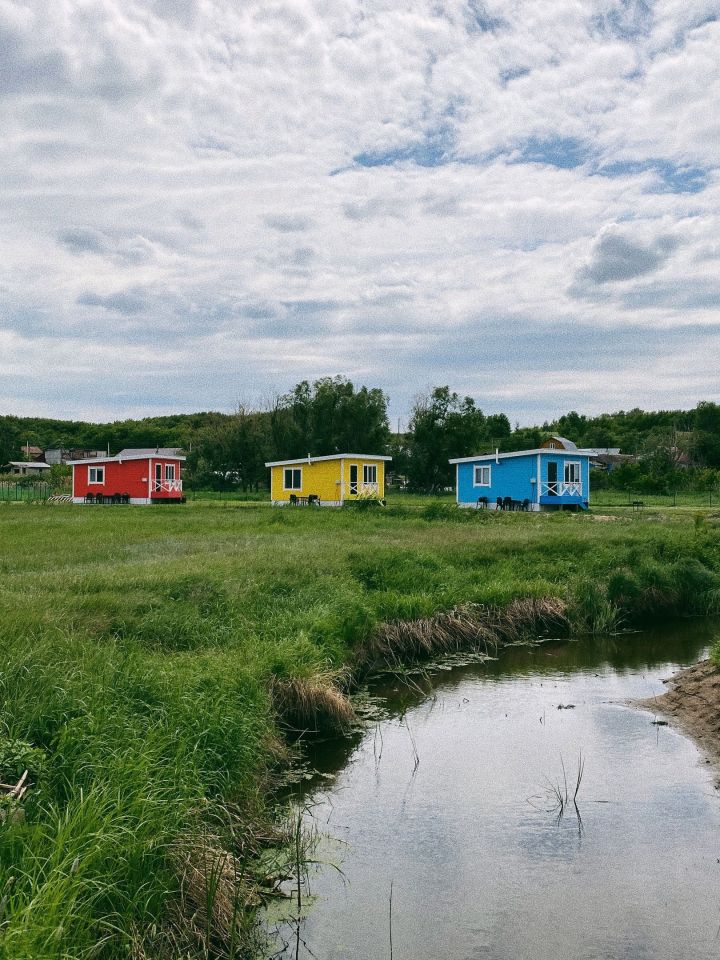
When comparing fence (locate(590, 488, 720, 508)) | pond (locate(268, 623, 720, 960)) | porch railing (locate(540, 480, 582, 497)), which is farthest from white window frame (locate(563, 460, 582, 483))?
pond (locate(268, 623, 720, 960))

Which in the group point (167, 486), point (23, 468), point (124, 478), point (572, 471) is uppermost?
point (23, 468)

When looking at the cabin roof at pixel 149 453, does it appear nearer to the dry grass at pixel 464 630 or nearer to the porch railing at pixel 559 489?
the porch railing at pixel 559 489

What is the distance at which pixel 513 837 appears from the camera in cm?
658

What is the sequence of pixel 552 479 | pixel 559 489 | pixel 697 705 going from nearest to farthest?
1. pixel 697 705
2. pixel 559 489
3. pixel 552 479

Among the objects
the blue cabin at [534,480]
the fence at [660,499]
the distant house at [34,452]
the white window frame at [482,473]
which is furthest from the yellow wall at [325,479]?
the distant house at [34,452]

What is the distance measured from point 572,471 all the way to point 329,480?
37.9ft

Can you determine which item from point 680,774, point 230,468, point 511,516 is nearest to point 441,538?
point 511,516

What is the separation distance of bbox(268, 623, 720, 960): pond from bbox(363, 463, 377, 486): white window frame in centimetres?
3157

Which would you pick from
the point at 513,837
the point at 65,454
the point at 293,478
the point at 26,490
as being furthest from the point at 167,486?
the point at 65,454

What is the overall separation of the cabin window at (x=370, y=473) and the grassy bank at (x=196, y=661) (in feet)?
65.4

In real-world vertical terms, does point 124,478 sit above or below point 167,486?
above

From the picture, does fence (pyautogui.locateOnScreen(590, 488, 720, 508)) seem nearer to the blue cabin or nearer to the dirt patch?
the blue cabin

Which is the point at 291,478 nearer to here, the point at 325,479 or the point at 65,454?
the point at 325,479

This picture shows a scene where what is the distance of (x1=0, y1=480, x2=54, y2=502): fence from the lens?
50.5 metres
